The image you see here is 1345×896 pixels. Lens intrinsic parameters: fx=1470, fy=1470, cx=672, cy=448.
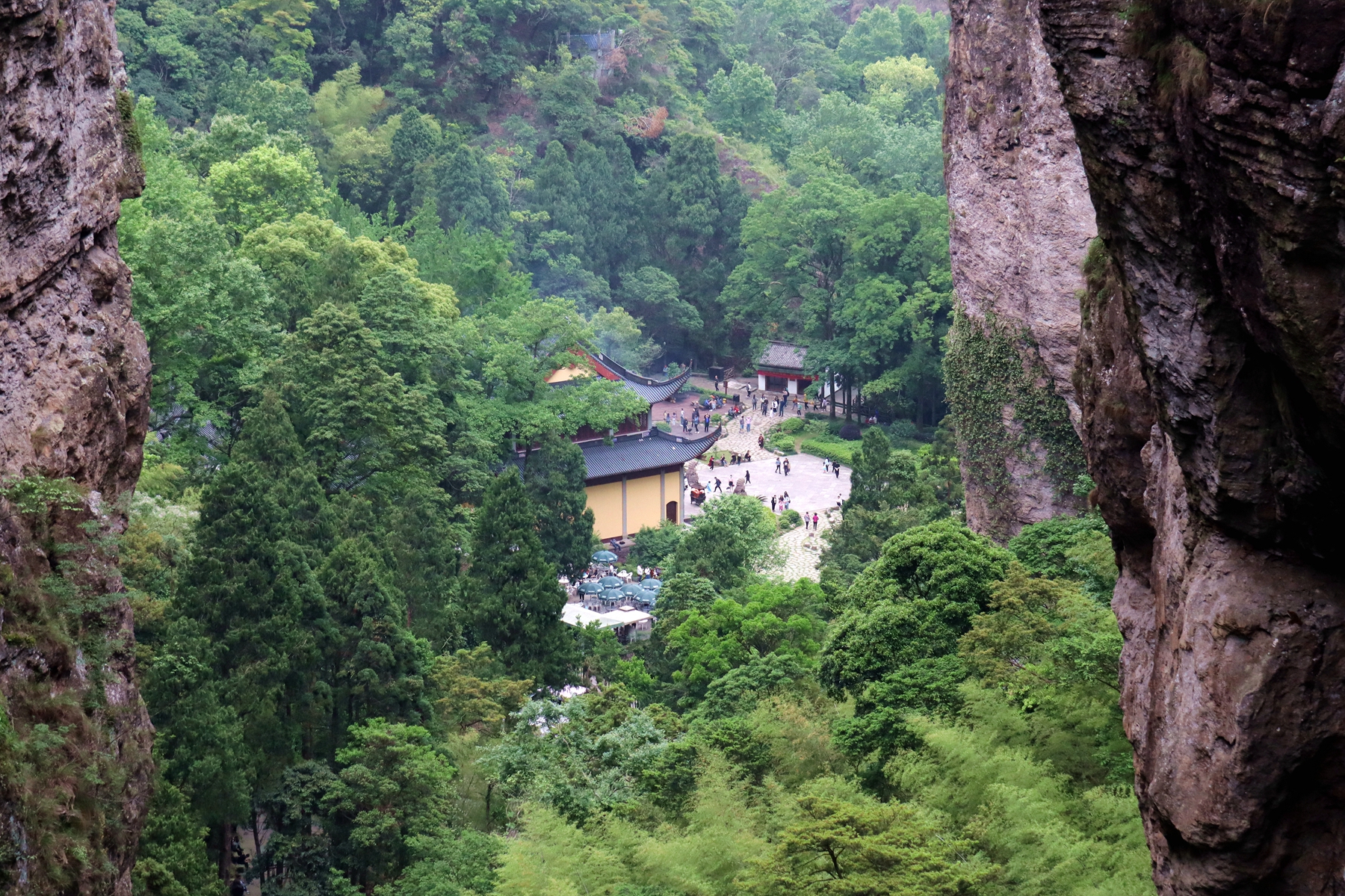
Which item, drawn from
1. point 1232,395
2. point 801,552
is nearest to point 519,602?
point 801,552

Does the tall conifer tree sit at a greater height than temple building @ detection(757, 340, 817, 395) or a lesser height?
lesser

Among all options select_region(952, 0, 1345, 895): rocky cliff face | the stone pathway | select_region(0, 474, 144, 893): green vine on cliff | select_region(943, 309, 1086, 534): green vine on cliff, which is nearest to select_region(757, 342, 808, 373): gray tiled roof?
the stone pathway

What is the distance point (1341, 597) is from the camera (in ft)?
29.2

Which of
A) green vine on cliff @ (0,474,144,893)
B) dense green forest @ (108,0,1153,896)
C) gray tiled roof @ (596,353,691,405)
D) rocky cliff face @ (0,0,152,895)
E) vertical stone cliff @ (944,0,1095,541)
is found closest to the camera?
green vine on cliff @ (0,474,144,893)

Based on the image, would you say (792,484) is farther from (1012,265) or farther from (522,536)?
(522,536)

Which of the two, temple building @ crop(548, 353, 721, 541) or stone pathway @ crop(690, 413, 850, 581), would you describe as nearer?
→ stone pathway @ crop(690, 413, 850, 581)

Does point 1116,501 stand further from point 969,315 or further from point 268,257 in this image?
point 268,257

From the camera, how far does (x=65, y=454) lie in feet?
45.4

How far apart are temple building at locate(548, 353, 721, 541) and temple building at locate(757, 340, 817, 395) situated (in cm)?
1389

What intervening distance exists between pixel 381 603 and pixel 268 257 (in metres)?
16.7

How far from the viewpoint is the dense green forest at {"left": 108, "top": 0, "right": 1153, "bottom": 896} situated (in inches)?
645

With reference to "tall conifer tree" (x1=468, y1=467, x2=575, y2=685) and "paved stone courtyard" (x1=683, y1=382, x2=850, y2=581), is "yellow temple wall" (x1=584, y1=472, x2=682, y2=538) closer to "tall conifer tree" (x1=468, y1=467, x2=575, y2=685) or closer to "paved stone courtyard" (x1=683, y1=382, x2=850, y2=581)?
"paved stone courtyard" (x1=683, y1=382, x2=850, y2=581)

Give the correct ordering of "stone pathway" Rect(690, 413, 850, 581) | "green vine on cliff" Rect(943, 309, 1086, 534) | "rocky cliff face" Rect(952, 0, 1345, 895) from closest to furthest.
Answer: "rocky cliff face" Rect(952, 0, 1345, 895), "green vine on cliff" Rect(943, 309, 1086, 534), "stone pathway" Rect(690, 413, 850, 581)

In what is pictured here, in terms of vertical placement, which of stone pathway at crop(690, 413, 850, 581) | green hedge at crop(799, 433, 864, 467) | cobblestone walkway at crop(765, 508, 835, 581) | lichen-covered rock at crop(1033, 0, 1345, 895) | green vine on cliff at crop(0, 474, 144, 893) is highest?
lichen-covered rock at crop(1033, 0, 1345, 895)
